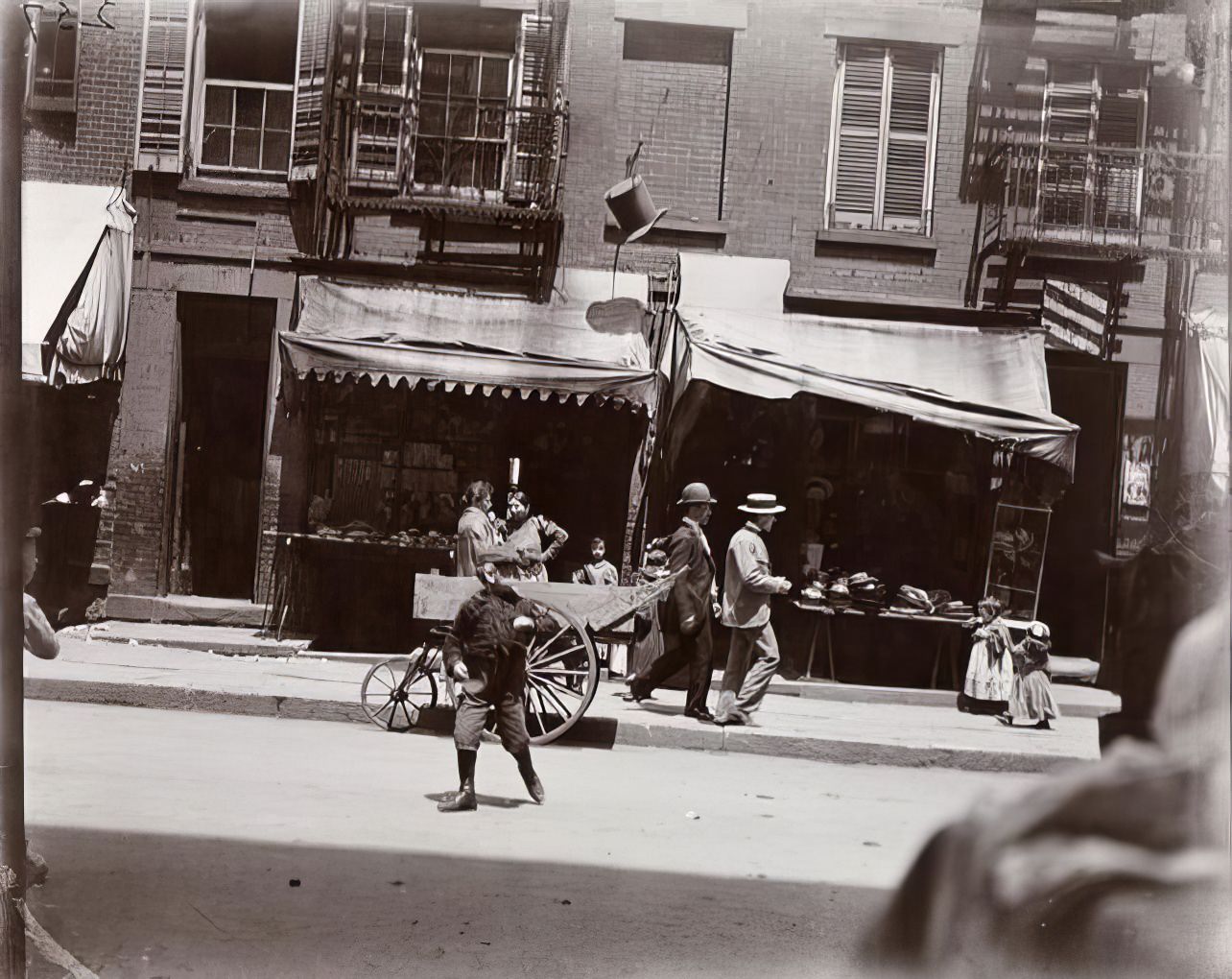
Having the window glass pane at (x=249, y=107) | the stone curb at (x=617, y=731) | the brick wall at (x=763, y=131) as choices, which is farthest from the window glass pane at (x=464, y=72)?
the stone curb at (x=617, y=731)

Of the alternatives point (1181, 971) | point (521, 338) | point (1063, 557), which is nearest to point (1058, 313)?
point (1063, 557)

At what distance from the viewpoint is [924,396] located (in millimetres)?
7730

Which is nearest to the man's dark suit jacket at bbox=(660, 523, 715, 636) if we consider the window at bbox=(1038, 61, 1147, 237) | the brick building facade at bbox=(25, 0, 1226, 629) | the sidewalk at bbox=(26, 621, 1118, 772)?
the sidewalk at bbox=(26, 621, 1118, 772)

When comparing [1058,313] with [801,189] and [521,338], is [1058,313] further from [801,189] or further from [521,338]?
[521,338]

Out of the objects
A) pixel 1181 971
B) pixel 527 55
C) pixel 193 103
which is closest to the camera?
pixel 1181 971

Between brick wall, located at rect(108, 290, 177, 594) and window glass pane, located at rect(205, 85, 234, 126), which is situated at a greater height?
window glass pane, located at rect(205, 85, 234, 126)

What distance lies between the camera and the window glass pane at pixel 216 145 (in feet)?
27.8

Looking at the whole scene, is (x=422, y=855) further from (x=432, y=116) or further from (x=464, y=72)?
(x=464, y=72)

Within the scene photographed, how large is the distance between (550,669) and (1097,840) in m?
5.02

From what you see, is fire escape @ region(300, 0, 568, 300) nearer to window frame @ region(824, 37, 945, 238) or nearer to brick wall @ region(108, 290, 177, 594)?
brick wall @ region(108, 290, 177, 594)

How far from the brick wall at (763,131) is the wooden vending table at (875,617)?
90.5 inches

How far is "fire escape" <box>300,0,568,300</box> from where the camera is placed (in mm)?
6957

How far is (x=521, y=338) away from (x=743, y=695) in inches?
114

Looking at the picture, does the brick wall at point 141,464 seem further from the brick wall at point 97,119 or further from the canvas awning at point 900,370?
the canvas awning at point 900,370
